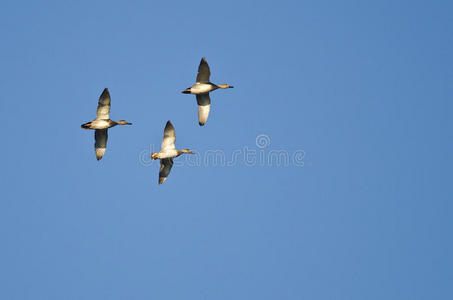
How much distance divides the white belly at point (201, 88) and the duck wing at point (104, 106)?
6.18m

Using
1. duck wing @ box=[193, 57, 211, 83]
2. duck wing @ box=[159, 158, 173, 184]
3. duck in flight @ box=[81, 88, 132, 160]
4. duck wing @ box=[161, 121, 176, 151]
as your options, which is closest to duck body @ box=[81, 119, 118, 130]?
duck in flight @ box=[81, 88, 132, 160]

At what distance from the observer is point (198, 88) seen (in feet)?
192

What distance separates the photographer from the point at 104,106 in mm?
57406

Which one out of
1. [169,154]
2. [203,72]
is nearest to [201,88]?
[203,72]

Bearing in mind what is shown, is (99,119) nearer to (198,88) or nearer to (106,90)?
(106,90)

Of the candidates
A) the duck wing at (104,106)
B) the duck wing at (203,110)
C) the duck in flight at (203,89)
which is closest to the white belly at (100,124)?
the duck wing at (104,106)

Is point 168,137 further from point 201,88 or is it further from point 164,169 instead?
point 201,88

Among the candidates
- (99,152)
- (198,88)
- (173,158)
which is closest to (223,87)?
(198,88)

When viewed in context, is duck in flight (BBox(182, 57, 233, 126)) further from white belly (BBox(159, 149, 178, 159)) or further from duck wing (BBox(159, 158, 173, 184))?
duck wing (BBox(159, 158, 173, 184))

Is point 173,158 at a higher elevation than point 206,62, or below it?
below

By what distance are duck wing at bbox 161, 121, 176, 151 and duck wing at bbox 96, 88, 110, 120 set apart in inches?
171

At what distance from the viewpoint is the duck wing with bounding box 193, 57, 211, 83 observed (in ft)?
189

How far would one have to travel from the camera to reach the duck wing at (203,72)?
57.7 metres

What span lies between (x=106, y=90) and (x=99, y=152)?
201 inches
